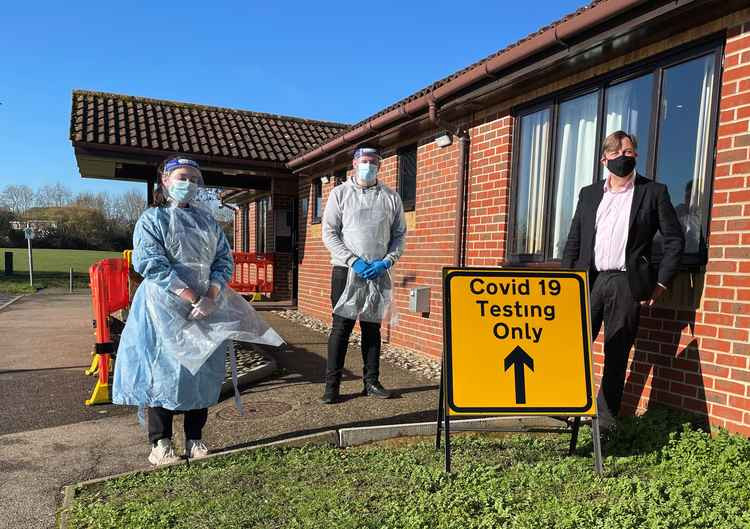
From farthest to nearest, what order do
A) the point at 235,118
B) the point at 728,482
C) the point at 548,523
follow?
the point at 235,118 < the point at 728,482 < the point at 548,523

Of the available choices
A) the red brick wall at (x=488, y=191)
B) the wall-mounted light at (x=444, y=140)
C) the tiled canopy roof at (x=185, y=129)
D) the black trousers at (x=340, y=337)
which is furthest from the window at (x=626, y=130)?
the tiled canopy roof at (x=185, y=129)

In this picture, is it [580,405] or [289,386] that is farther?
[289,386]

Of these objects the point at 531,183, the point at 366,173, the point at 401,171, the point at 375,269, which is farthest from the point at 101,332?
the point at 401,171

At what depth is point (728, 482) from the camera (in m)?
2.65

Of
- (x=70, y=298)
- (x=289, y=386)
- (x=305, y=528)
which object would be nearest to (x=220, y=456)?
(x=305, y=528)

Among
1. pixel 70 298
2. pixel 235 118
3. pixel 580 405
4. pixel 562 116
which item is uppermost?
pixel 235 118

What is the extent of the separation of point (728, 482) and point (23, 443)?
4354mm

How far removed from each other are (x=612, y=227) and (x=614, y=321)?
61cm

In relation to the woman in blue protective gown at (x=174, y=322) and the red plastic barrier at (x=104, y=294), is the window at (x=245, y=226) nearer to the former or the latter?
the red plastic barrier at (x=104, y=294)

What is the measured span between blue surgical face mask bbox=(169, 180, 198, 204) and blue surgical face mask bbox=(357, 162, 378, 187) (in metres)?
1.57

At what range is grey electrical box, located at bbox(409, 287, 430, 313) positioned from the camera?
651cm

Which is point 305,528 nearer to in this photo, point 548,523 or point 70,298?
point 548,523

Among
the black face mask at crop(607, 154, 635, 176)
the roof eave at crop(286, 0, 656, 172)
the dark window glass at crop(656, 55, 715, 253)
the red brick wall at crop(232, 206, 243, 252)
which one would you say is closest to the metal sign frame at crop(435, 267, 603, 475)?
the black face mask at crop(607, 154, 635, 176)

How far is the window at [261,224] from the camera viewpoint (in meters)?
14.3
